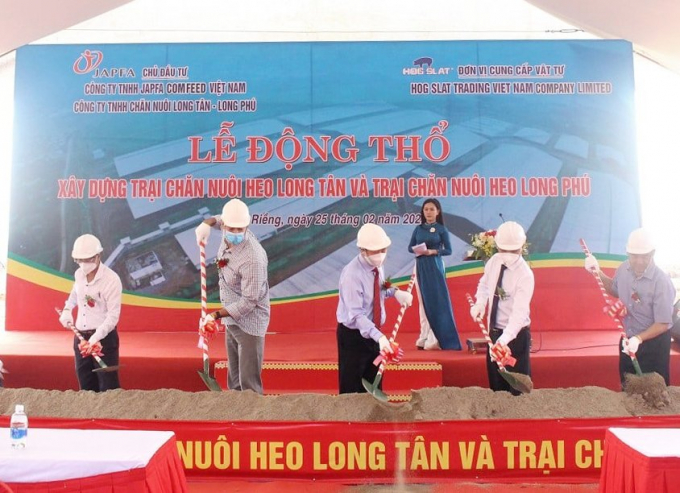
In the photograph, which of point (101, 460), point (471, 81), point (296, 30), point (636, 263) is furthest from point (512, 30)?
point (101, 460)

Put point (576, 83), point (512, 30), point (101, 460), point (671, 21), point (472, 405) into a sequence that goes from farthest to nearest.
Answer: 1. point (512, 30)
2. point (576, 83)
3. point (671, 21)
4. point (472, 405)
5. point (101, 460)

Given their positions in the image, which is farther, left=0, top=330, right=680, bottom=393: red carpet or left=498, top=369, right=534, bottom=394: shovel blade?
left=0, top=330, right=680, bottom=393: red carpet

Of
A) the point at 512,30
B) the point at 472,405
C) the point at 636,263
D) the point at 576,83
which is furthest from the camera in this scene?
the point at 512,30

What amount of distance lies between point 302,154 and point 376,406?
3.73 metres

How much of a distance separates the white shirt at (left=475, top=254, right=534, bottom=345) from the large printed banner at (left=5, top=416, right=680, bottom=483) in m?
0.68

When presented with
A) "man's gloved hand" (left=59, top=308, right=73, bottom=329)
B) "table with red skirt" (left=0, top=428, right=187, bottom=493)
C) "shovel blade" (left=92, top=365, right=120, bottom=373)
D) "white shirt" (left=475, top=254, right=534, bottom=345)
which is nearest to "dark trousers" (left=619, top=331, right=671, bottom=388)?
"white shirt" (left=475, top=254, right=534, bottom=345)

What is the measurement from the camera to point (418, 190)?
707cm

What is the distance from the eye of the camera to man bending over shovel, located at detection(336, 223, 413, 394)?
4164 mm

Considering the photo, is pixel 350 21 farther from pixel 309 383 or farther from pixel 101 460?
pixel 101 460

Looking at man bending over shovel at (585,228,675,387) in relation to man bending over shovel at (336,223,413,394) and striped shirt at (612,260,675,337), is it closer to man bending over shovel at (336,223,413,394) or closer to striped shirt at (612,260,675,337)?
striped shirt at (612,260,675,337)

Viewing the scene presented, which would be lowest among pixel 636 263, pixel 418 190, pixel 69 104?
pixel 636 263

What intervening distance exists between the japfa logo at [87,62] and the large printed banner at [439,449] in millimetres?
4528

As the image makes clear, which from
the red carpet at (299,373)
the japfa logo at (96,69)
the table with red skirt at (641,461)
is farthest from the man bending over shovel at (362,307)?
the japfa logo at (96,69)

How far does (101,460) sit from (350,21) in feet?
→ 20.8
